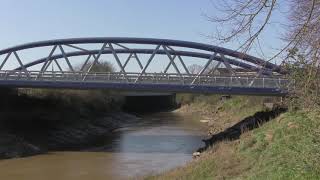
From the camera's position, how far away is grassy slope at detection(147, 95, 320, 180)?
11.8 metres

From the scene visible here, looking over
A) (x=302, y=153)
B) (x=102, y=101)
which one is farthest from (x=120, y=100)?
(x=302, y=153)

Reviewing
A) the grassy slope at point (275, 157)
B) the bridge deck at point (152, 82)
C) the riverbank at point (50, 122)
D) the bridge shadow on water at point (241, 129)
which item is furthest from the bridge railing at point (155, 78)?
the grassy slope at point (275, 157)

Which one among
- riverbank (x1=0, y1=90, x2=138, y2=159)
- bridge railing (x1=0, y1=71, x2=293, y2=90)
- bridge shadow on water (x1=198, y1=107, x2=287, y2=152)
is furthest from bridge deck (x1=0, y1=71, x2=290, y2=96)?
riverbank (x1=0, y1=90, x2=138, y2=159)

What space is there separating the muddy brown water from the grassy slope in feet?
25.9

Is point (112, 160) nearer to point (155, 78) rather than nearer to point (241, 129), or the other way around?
point (241, 129)

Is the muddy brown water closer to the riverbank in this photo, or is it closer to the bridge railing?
the riverbank

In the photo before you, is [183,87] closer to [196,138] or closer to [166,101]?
[196,138]

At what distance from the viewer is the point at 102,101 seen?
259ft

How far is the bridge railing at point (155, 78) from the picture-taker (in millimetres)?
47375

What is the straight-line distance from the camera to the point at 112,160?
3631 centimetres

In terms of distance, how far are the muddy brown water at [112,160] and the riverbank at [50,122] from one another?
317cm

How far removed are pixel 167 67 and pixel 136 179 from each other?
31.5m

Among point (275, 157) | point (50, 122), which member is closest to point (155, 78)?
point (50, 122)

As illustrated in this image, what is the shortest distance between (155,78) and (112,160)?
542 inches
